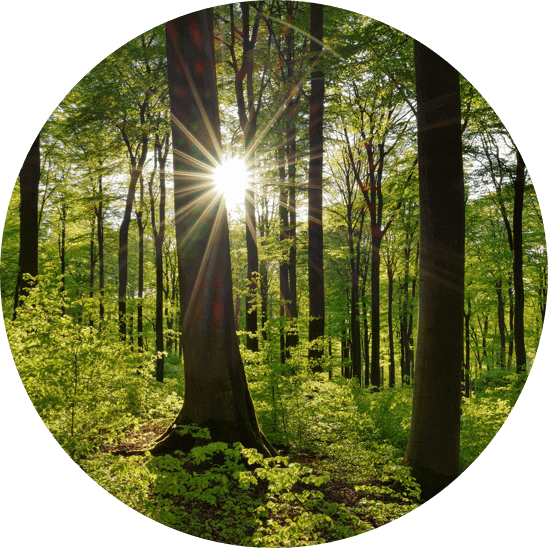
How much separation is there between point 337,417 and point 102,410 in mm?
3796

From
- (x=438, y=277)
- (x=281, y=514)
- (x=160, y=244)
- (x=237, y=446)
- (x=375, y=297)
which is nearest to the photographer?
(x=281, y=514)

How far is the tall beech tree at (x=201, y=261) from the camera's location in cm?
463

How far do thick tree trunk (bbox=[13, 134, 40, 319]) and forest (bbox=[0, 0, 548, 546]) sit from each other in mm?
38

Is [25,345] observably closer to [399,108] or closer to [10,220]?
[10,220]

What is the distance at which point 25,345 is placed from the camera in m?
4.28

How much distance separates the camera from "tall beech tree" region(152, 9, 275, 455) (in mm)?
4629

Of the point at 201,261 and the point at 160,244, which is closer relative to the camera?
the point at 201,261

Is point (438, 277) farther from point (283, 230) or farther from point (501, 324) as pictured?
point (283, 230)

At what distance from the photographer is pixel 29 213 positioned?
6.21 metres

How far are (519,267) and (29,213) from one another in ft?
26.5

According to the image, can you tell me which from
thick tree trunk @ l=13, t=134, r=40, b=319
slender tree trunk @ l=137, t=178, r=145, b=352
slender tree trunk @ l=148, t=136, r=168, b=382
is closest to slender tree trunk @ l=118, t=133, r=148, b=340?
slender tree trunk @ l=137, t=178, r=145, b=352

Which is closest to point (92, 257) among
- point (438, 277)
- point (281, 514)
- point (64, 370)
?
point (64, 370)

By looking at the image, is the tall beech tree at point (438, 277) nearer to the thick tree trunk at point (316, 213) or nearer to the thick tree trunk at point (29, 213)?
the thick tree trunk at point (316, 213)

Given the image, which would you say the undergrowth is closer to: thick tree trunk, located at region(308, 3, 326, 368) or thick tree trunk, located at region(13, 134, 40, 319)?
thick tree trunk, located at region(13, 134, 40, 319)
